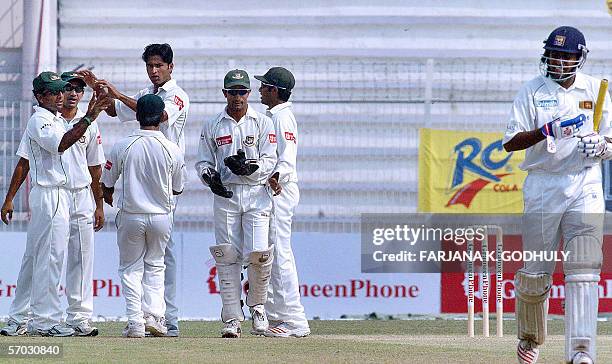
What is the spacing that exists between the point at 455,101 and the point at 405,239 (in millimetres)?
1648

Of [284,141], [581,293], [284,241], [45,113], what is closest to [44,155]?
[45,113]

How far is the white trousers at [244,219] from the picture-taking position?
31.9 ft

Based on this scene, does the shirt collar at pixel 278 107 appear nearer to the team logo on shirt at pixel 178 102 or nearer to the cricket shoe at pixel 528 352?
the team logo on shirt at pixel 178 102

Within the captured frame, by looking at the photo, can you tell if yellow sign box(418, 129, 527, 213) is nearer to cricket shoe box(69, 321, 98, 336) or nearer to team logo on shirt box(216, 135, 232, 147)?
team logo on shirt box(216, 135, 232, 147)

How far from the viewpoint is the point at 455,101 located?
1489cm

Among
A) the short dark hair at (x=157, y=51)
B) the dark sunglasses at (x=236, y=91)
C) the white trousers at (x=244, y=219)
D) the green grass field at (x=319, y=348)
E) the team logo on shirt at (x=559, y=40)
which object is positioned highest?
the short dark hair at (x=157, y=51)

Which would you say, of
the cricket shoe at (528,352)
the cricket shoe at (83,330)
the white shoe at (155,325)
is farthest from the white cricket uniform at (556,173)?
the cricket shoe at (83,330)

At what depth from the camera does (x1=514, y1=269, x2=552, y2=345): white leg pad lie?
7.53 m

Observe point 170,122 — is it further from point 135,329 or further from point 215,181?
point 135,329

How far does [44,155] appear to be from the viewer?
31.8ft

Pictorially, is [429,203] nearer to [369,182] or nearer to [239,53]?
[369,182]

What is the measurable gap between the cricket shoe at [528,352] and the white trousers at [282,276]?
2673 mm

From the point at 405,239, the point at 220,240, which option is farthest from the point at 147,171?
the point at 405,239

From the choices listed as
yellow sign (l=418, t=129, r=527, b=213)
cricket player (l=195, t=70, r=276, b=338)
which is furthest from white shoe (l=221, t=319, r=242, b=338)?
yellow sign (l=418, t=129, r=527, b=213)
